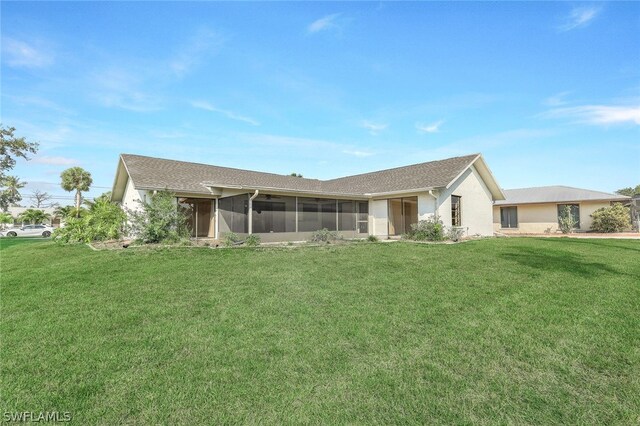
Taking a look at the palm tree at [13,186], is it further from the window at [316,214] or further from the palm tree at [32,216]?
the window at [316,214]

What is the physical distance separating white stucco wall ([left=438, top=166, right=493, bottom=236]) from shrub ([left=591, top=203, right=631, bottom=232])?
7368 millimetres

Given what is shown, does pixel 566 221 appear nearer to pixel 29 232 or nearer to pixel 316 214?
pixel 316 214

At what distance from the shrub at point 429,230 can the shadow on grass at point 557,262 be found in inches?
158

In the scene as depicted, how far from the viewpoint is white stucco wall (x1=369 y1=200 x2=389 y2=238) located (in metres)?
18.0

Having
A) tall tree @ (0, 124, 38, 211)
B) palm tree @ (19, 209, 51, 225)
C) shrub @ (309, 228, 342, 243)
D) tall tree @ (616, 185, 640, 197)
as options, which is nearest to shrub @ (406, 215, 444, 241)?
shrub @ (309, 228, 342, 243)

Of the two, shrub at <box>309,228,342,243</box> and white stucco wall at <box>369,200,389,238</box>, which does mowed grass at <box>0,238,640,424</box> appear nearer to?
shrub at <box>309,228,342,243</box>

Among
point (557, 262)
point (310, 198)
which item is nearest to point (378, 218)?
point (310, 198)

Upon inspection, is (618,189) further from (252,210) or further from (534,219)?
(252,210)

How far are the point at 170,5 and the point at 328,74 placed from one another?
657cm

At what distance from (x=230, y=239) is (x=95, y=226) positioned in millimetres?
6167

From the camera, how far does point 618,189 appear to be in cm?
5150

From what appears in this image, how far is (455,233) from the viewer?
15.4 metres

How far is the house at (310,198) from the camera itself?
46.8 feet

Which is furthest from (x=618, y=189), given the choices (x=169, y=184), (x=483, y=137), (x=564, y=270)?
(x=169, y=184)
